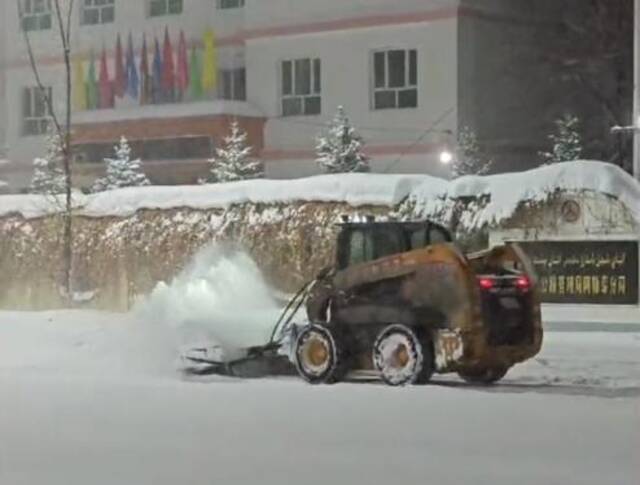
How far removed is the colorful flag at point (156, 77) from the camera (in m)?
39.2

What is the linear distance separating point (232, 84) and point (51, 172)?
621 centimetres

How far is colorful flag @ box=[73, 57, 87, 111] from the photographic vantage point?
40.3m

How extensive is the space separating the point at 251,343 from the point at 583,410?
624 centimetres

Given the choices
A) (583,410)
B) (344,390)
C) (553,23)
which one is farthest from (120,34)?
(583,410)

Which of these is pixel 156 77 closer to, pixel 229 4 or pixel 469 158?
pixel 229 4

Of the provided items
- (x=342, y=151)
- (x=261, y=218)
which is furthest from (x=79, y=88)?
(x=261, y=218)

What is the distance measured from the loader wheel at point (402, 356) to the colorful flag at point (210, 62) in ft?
72.5

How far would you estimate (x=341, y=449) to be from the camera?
11672mm

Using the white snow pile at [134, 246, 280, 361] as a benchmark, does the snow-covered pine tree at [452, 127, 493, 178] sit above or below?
above

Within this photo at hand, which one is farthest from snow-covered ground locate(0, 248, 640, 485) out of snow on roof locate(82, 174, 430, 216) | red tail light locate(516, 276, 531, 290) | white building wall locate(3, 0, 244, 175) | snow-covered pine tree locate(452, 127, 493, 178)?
white building wall locate(3, 0, 244, 175)

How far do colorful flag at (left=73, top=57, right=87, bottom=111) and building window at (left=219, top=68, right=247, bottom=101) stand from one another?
14.7ft

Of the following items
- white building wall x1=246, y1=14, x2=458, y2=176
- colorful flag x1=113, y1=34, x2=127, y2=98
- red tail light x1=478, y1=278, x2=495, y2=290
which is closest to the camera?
red tail light x1=478, y1=278, x2=495, y2=290

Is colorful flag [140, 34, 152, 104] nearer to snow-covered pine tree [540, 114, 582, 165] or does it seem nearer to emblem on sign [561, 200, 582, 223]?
snow-covered pine tree [540, 114, 582, 165]

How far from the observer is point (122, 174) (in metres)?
34.8
